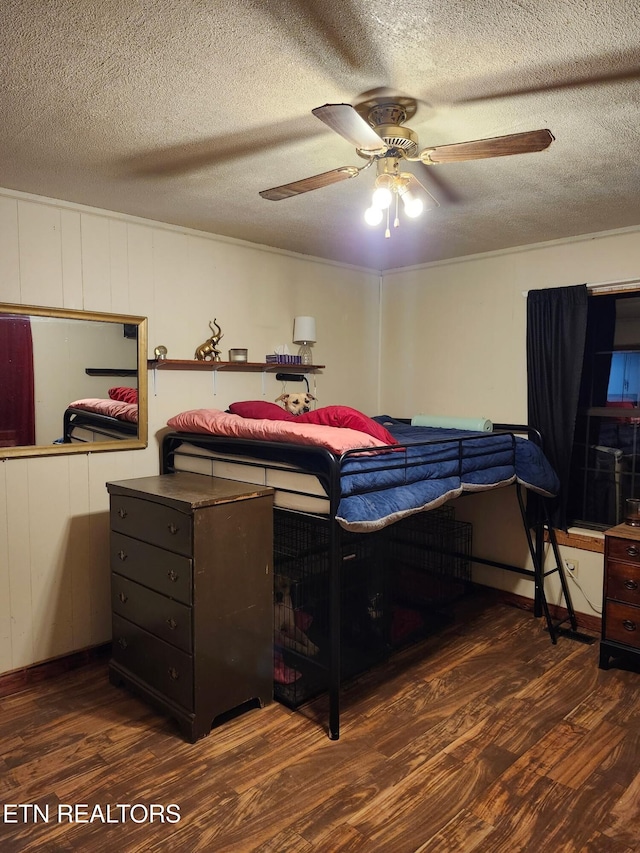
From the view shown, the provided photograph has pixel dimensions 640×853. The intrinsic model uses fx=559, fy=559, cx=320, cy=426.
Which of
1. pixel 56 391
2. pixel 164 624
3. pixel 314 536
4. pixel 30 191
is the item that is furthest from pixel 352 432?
pixel 30 191

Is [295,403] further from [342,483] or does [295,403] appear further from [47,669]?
[47,669]

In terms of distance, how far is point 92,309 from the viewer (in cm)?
296

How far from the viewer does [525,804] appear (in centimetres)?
197

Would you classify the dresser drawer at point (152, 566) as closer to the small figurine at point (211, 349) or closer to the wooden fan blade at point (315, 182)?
the small figurine at point (211, 349)

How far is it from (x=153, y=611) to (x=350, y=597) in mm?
1060

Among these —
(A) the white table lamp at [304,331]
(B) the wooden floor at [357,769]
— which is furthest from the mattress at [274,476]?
(A) the white table lamp at [304,331]

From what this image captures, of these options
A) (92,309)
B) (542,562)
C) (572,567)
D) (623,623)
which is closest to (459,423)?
(542,562)

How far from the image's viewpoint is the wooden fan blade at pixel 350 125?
4.77 feet

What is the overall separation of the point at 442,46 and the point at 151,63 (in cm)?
82

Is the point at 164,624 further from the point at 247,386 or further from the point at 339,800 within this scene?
the point at 247,386

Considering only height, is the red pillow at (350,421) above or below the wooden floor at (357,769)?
above

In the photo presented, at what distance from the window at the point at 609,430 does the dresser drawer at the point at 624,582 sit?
0.67 metres

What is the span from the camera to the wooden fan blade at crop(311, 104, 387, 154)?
1453 mm

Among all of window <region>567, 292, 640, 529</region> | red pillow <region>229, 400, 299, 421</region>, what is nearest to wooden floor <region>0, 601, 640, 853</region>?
window <region>567, 292, 640, 529</region>
